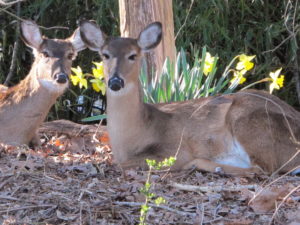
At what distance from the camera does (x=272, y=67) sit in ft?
32.7

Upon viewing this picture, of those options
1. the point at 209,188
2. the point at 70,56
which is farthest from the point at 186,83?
the point at 209,188

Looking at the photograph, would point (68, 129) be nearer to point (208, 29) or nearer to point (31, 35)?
point (31, 35)

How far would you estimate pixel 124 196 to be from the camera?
4633 millimetres

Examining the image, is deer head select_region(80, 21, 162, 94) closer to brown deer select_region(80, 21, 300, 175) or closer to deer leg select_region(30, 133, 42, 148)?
brown deer select_region(80, 21, 300, 175)

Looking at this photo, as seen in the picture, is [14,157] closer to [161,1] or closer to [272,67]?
[161,1]

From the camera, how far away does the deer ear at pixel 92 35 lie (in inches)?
251

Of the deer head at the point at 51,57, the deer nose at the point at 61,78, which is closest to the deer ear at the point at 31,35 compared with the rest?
the deer head at the point at 51,57

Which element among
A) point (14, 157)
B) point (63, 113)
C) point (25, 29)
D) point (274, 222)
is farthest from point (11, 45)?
point (274, 222)

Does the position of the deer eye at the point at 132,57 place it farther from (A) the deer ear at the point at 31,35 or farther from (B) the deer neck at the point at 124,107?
(A) the deer ear at the point at 31,35

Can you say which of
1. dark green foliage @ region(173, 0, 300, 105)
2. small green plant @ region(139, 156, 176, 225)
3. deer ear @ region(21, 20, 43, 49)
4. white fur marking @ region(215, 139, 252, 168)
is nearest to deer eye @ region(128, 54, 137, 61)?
white fur marking @ region(215, 139, 252, 168)

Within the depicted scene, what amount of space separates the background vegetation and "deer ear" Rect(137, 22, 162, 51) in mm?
2914

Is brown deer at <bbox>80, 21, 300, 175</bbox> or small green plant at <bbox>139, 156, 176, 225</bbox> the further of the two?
brown deer at <bbox>80, 21, 300, 175</bbox>

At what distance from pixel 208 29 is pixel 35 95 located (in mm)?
2856

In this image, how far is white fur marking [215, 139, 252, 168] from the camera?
→ 612 cm
